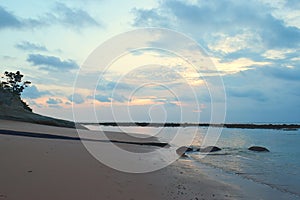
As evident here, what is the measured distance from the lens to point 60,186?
8.84m

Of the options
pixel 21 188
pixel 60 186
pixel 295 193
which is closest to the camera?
pixel 21 188

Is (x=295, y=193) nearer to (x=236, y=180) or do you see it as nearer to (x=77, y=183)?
(x=236, y=180)

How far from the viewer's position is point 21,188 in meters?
8.02

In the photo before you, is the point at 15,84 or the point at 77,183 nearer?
the point at 77,183

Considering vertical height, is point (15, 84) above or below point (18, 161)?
above

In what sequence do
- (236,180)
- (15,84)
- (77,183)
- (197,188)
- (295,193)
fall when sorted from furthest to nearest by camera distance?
(15,84), (236,180), (295,193), (197,188), (77,183)

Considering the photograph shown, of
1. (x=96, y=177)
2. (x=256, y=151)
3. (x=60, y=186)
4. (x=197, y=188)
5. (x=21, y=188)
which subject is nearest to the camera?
(x=21, y=188)

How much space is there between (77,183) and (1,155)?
14.4ft

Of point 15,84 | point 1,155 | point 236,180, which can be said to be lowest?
point 236,180

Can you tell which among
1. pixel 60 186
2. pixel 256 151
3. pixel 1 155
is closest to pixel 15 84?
pixel 256 151

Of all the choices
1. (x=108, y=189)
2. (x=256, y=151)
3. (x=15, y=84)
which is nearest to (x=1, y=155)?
(x=108, y=189)

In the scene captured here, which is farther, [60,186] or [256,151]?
[256,151]

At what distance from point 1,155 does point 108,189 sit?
17.7 ft

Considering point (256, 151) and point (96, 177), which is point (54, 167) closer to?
point (96, 177)
